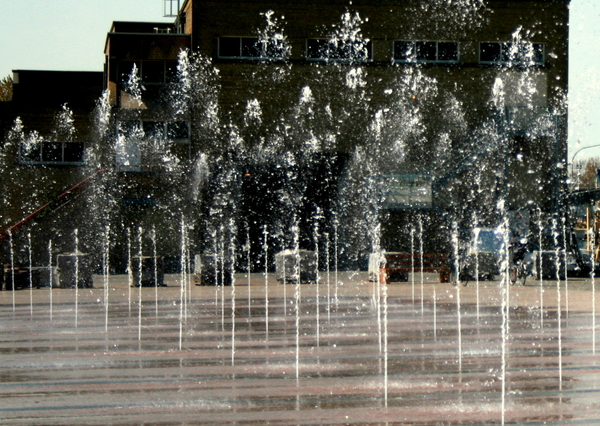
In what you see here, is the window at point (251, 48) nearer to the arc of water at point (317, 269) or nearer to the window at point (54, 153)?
the arc of water at point (317, 269)

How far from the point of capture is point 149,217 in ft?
140

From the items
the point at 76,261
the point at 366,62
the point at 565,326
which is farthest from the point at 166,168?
the point at 565,326

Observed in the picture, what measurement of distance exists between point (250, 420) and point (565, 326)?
797 centimetres

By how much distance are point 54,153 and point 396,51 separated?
15.0 metres

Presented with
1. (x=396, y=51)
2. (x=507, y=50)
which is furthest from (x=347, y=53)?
(x=507, y=50)

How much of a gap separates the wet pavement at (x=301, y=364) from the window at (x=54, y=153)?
25214 millimetres

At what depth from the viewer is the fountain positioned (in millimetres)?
8766

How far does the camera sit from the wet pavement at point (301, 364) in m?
7.89

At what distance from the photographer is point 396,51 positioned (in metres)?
43.8

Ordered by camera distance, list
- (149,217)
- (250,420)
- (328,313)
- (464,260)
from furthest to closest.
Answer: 1. (149,217)
2. (464,260)
3. (328,313)
4. (250,420)

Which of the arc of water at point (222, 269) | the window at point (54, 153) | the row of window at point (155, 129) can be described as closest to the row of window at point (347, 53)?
the row of window at point (155, 129)

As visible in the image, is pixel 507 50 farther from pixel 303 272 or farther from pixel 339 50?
pixel 303 272

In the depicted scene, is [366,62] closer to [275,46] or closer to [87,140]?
[275,46]

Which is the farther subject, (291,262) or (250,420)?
(291,262)
